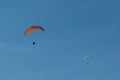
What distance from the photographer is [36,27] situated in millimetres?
75000

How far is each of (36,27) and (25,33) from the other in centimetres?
365

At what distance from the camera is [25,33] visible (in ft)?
254
